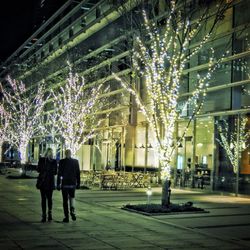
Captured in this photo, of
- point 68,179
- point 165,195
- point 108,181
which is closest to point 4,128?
point 108,181

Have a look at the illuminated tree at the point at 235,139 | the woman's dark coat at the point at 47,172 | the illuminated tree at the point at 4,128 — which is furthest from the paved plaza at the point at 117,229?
the illuminated tree at the point at 4,128

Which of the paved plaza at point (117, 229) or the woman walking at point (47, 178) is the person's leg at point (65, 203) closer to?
the paved plaza at point (117, 229)

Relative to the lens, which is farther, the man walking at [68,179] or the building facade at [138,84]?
the building facade at [138,84]

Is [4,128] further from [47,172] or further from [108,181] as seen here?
[47,172]

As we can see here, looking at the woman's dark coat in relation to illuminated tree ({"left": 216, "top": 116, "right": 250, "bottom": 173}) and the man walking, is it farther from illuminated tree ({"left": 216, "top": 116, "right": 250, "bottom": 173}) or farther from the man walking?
illuminated tree ({"left": 216, "top": 116, "right": 250, "bottom": 173})

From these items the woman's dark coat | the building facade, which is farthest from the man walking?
the building facade

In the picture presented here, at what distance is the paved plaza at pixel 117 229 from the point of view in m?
9.82

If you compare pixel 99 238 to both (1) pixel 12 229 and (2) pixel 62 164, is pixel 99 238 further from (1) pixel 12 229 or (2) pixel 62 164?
(2) pixel 62 164

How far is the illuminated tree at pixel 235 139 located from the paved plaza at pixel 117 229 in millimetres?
5593

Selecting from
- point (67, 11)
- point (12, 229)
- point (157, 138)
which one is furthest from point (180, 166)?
point (67, 11)

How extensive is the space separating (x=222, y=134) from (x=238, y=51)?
13.3 feet

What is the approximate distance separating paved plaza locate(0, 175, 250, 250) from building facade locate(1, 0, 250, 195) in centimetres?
650

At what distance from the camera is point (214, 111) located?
80.9 ft

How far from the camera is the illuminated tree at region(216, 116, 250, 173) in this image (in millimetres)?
22812
